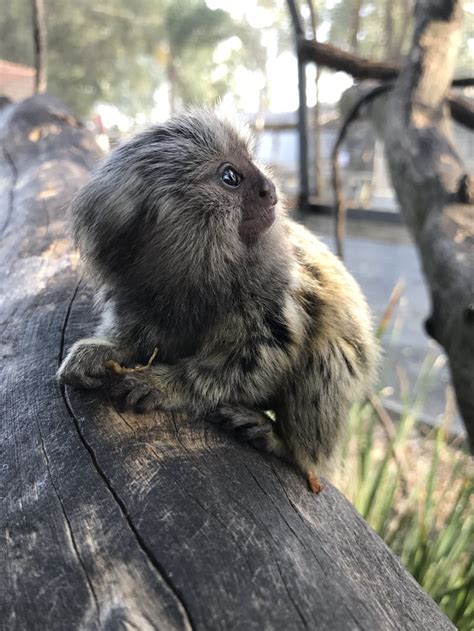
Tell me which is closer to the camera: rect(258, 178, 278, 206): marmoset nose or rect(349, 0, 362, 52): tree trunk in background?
rect(258, 178, 278, 206): marmoset nose

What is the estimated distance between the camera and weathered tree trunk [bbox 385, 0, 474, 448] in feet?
6.77

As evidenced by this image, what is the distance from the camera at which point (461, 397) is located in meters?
2.05

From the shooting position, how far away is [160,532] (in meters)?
0.92

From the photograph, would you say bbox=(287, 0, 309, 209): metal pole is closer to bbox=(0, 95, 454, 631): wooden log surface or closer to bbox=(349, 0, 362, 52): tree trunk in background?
bbox=(349, 0, 362, 52): tree trunk in background

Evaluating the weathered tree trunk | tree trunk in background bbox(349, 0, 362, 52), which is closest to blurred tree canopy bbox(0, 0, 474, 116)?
tree trunk in background bbox(349, 0, 362, 52)

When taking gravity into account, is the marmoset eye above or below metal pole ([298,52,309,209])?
below

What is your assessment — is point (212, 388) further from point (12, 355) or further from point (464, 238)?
point (464, 238)

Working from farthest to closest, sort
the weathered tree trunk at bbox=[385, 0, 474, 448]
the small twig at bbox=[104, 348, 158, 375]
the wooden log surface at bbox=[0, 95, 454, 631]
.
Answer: the weathered tree trunk at bbox=[385, 0, 474, 448] < the small twig at bbox=[104, 348, 158, 375] < the wooden log surface at bbox=[0, 95, 454, 631]

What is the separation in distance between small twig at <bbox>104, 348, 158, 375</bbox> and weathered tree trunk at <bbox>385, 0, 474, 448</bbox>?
1.14 m

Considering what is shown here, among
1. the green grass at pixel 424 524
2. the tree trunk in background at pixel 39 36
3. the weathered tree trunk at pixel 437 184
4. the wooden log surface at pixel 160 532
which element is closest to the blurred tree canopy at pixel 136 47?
the tree trunk in background at pixel 39 36

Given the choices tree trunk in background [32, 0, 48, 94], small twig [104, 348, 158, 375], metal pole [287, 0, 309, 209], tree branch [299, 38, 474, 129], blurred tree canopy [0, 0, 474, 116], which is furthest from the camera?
blurred tree canopy [0, 0, 474, 116]

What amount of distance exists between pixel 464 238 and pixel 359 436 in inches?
55.0

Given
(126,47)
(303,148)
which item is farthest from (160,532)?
(126,47)

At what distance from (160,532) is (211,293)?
714 millimetres
